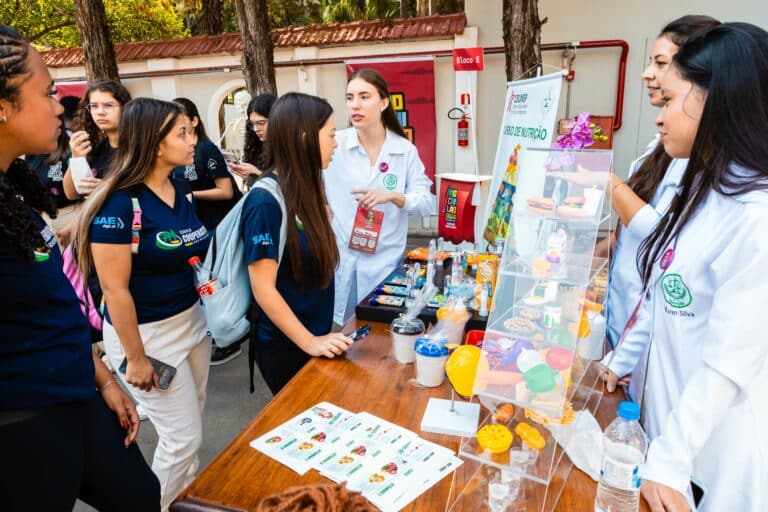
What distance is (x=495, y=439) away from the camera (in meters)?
1.09

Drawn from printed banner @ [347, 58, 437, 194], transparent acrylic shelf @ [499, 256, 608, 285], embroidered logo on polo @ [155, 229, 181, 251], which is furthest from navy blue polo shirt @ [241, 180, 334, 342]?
printed banner @ [347, 58, 437, 194]

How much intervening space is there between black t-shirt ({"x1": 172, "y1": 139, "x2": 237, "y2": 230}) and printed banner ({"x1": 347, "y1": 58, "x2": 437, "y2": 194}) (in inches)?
151

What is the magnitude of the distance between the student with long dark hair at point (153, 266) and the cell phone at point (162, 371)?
1 cm

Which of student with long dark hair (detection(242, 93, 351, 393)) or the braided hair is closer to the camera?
the braided hair

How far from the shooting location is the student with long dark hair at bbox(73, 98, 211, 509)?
1656 millimetres

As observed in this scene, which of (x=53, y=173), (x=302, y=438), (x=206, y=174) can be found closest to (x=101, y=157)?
(x=53, y=173)

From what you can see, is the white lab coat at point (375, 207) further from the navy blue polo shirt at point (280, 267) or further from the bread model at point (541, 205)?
the bread model at point (541, 205)

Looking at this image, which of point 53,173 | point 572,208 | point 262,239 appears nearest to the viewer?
point 572,208

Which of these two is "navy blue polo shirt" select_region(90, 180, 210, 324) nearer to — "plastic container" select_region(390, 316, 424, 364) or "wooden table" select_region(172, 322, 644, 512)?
"wooden table" select_region(172, 322, 644, 512)

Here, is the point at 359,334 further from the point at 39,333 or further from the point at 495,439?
the point at 39,333

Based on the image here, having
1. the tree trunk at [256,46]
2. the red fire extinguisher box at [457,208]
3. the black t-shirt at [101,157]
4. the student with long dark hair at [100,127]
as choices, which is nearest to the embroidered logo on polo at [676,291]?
the red fire extinguisher box at [457,208]

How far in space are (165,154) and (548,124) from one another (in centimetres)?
198

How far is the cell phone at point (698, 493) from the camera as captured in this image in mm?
1119

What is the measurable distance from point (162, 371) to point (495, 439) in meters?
1.33
